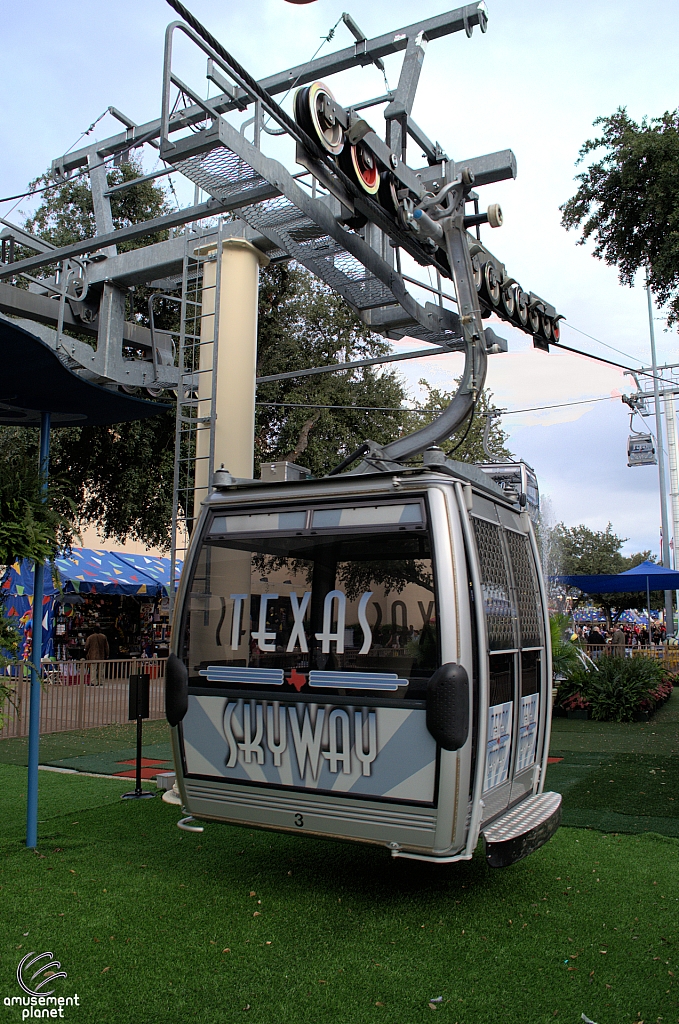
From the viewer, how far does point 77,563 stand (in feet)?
71.1

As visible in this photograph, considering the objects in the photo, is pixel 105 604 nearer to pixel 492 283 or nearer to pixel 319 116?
pixel 492 283

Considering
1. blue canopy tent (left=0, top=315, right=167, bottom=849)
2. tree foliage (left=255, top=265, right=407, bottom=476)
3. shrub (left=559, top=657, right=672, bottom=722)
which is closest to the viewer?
blue canopy tent (left=0, top=315, right=167, bottom=849)

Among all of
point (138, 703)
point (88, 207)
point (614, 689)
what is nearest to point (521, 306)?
point (138, 703)

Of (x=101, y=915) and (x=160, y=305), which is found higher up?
(x=160, y=305)

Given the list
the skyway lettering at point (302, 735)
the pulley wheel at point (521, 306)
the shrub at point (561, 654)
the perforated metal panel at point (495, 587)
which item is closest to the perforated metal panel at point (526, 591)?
the perforated metal panel at point (495, 587)

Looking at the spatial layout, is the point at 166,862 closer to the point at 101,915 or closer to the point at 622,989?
the point at 101,915

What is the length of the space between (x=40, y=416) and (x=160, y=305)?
385 inches

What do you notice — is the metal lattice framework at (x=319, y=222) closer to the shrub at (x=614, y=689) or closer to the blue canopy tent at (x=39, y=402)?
the blue canopy tent at (x=39, y=402)

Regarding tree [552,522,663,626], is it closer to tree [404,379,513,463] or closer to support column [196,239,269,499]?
tree [404,379,513,463]

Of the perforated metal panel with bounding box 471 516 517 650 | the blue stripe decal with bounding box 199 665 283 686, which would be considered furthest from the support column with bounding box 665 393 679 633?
the blue stripe decal with bounding box 199 665 283 686

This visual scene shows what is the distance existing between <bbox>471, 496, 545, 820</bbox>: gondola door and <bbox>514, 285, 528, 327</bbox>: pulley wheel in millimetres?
4786

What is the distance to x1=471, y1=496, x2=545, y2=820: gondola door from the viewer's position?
16.5 ft

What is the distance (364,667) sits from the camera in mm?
4777

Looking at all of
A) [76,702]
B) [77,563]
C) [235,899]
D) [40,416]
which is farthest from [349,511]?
[77,563]
